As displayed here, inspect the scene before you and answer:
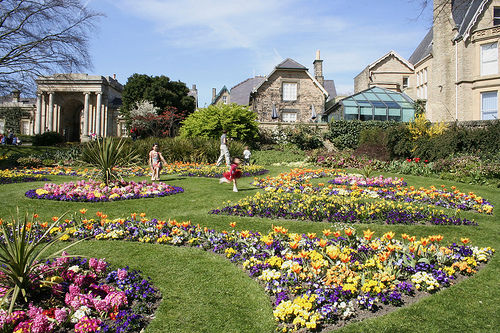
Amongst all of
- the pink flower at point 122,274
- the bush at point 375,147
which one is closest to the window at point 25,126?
the bush at point 375,147

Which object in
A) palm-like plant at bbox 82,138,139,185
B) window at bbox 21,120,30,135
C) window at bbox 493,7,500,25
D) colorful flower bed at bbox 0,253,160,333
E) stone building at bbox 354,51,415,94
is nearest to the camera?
colorful flower bed at bbox 0,253,160,333

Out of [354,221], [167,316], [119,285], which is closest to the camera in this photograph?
[167,316]

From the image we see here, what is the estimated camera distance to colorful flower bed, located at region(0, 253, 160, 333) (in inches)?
127

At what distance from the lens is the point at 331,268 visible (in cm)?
438

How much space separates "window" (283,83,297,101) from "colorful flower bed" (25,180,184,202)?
78.9 ft

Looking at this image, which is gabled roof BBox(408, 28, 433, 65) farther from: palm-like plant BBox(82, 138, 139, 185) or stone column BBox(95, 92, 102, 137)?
stone column BBox(95, 92, 102, 137)

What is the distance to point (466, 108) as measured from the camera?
23.8m

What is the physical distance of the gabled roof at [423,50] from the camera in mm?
30620

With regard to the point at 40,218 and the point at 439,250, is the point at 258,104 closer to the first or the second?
the point at 40,218

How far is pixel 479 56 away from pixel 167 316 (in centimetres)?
2732

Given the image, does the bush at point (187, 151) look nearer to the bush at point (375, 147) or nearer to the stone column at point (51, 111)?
the bush at point (375, 147)

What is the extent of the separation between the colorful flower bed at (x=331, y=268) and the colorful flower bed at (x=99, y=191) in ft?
11.1

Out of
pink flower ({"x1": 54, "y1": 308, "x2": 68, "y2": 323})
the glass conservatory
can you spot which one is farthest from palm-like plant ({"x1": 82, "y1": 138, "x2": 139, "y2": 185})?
the glass conservatory

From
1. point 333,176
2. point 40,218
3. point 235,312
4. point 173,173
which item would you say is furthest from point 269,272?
point 173,173
